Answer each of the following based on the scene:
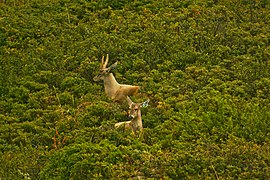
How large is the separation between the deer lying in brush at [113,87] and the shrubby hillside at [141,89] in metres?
0.17

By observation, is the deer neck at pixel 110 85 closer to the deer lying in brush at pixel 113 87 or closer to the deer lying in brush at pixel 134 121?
the deer lying in brush at pixel 113 87

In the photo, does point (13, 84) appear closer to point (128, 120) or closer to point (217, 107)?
point (128, 120)

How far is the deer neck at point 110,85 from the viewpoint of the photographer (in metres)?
16.8

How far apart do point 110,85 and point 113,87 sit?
0.39 feet

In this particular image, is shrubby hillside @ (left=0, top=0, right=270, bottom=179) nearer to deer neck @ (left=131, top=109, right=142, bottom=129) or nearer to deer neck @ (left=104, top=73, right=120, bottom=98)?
deer neck @ (left=104, top=73, right=120, bottom=98)

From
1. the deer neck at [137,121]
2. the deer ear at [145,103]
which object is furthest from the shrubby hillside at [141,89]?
the deer neck at [137,121]

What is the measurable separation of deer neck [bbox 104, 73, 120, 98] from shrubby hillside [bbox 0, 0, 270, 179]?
17cm

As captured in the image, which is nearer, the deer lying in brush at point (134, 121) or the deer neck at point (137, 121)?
the deer lying in brush at point (134, 121)

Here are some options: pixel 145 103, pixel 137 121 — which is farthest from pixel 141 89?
pixel 137 121

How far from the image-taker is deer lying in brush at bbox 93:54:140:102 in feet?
54.2

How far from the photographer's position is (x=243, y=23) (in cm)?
1958

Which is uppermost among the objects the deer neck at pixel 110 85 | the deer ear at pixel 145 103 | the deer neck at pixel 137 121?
the deer ear at pixel 145 103

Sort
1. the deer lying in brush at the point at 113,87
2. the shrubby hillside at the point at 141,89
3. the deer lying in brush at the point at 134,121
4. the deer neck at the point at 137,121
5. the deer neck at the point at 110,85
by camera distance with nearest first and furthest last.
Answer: the shrubby hillside at the point at 141,89 < the deer lying in brush at the point at 134,121 < the deer neck at the point at 137,121 < the deer lying in brush at the point at 113,87 < the deer neck at the point at 110,85

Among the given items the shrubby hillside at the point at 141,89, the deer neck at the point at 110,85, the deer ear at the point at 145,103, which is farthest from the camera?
the deer neck at the point at 110,85
